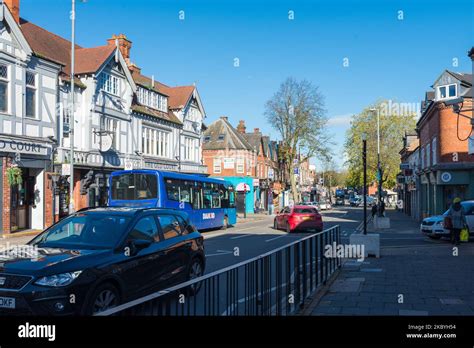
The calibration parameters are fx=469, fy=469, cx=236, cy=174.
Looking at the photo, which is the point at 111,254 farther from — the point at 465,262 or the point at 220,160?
the point at 220,160

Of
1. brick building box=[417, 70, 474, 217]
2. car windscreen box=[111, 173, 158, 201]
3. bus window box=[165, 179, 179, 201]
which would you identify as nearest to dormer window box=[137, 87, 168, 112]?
bus window box=[165, 179, 179, 201]

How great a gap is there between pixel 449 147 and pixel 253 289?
89.4 feet

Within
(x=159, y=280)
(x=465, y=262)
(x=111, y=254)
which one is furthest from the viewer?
(x=465, y=262)

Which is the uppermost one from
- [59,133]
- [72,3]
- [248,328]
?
[72,3]

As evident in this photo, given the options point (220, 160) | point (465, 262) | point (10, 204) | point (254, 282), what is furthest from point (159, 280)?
point (220, 160)

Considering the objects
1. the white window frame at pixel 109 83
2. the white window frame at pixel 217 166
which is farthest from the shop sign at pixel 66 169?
the white window frame at pixel 217 166

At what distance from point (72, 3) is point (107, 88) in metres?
7.53

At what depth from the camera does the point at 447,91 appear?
3120 centimetres

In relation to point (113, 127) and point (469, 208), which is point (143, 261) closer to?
point (469, 208)

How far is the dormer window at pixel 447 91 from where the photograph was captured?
1213 inches

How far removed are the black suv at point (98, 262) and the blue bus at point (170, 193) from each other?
37.5 ft

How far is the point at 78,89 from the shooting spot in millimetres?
27047

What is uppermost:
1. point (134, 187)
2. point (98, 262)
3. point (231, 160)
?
point (231, 160)

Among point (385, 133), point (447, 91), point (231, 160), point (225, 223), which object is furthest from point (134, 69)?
point (385, 133)
